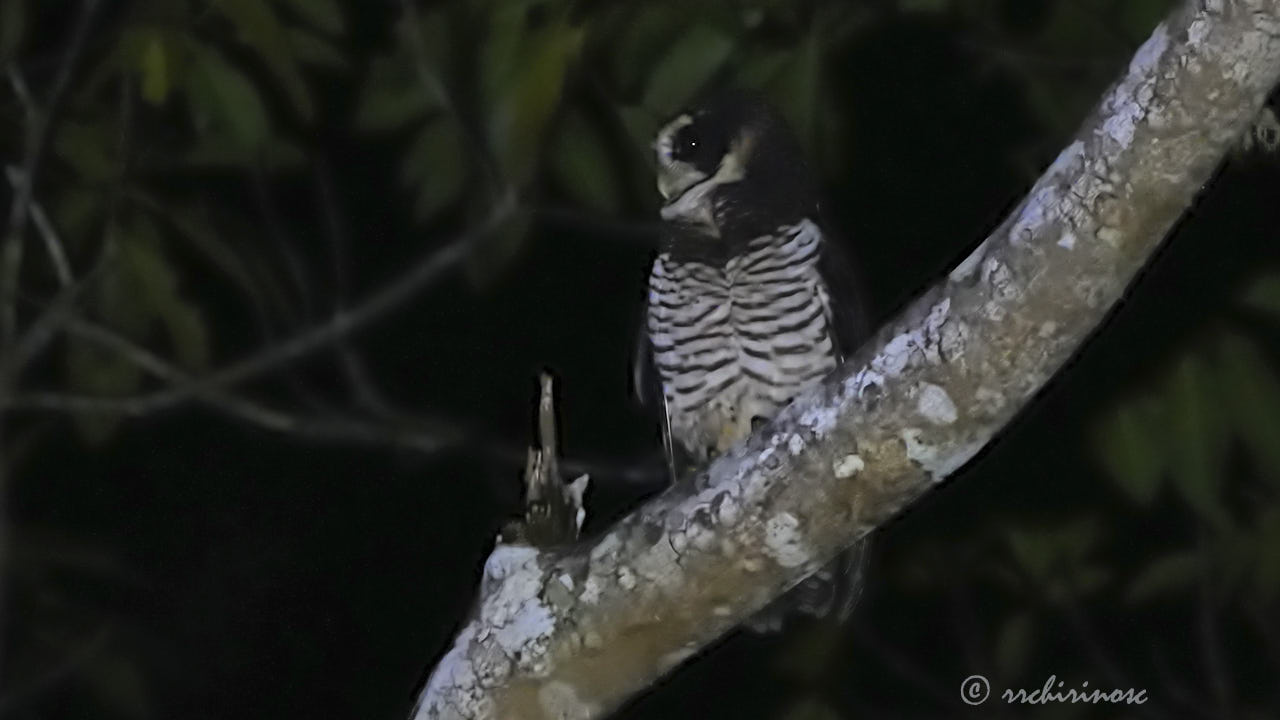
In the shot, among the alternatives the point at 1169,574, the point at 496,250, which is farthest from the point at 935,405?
the point at 1169,574

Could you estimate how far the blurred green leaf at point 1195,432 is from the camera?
1458 mm

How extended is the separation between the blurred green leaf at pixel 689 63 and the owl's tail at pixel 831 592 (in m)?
0.53

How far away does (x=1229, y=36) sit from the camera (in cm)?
94

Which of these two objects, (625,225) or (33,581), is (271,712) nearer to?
(33,581)

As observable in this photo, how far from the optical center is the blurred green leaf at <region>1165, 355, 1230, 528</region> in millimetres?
1458

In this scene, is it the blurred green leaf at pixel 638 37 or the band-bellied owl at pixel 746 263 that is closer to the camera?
the blurred green leaf at pixel 638 37

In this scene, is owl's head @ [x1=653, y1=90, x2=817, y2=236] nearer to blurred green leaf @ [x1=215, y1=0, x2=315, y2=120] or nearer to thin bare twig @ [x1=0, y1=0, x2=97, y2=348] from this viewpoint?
blurred green leaf @ [x1=215, y1=0, x2=315, y2=120]

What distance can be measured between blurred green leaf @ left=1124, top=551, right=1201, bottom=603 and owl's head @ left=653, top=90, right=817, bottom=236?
55 cm

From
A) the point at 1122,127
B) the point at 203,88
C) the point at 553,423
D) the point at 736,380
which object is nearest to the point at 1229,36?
the point at 1122,127

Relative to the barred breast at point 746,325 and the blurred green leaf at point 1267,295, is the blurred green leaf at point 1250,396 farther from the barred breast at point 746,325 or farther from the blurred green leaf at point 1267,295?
the barred breast at point 746,325

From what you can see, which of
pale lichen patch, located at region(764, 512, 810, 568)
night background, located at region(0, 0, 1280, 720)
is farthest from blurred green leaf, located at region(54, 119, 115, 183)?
pale lichen patch, located at region(764, 512, 810, 568)

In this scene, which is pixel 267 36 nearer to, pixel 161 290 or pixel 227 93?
pixel 227 93

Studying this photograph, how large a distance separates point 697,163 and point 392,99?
305 millimetres

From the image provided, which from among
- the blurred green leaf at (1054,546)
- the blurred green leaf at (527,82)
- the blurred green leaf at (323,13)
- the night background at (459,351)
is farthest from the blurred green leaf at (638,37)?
the blurred green leaf at (1054,546)
